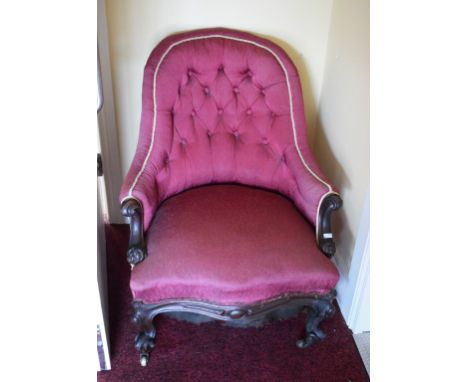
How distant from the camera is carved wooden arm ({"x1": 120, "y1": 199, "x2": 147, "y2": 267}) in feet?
4.45

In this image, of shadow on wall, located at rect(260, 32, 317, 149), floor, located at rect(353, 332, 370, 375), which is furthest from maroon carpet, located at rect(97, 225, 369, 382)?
shadow on wall, located at rect(260, 32, 317, 149)

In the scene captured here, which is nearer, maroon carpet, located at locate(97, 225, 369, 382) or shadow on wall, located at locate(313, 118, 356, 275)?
maroon carpet, located at locate(97, 225, 369, 382)

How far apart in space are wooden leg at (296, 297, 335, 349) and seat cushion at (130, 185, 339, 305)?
0.07 m

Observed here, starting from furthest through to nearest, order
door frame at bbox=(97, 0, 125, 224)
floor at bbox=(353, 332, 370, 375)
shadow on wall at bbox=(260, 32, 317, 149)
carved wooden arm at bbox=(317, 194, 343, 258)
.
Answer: shadow on wall at bbox=(260, 32, 317, 149), door frame at bbox=(97, 0, 125, 224), floor at bbox=(353, 332, 370, 375), carved wooden arm at bbox=(317, 194, 343, 258)

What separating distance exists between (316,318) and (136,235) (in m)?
0.73

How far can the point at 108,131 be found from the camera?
76.3 inches

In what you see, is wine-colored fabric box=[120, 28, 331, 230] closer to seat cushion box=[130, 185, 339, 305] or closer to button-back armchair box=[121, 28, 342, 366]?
button-back armchair box=[121, 28, 342, 366]

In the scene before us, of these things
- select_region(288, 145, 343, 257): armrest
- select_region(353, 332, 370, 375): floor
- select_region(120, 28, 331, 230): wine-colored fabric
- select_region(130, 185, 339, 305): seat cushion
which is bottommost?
select_region(353, 332, 370, 375): floor

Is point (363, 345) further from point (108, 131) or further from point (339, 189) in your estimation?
point (108, 131)

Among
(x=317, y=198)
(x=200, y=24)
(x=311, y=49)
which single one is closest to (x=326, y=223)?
(x=317, y=198)
